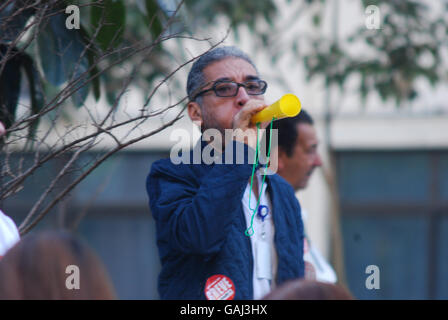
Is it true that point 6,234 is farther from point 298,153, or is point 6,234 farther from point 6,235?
point 298,153

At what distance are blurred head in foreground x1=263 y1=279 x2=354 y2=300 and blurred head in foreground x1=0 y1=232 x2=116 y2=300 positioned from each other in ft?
1.10

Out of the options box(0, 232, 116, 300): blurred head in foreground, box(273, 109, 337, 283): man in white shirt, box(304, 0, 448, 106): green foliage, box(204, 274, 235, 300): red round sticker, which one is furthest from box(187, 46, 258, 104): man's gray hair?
box(304, 0, 448, 106): green foliage

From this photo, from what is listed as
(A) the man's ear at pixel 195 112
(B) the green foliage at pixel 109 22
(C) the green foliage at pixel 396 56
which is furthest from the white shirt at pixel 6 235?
(C) the green foliage at pixel 396 56

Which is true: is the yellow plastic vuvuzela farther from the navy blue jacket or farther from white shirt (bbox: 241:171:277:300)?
white shirt (bbox: 241:171:277:300)

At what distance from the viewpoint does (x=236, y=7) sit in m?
4.73

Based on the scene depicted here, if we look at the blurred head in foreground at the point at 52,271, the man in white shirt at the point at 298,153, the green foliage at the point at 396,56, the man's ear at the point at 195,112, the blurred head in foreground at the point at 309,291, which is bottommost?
the blurred head in foreground at the point at 309,291

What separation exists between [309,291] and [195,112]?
38.8 inches

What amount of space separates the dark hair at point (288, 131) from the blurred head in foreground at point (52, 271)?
2008 millimetres

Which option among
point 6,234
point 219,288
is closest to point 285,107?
point 219,288

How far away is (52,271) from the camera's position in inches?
48.1

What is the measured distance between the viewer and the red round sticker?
1834 millimetres

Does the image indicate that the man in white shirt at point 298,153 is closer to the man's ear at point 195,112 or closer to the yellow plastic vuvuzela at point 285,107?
the man's ear at point 195,112

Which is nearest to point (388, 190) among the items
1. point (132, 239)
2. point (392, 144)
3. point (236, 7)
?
point (392, 144)

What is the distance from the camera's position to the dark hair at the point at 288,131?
3.19 meters
